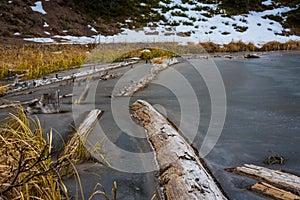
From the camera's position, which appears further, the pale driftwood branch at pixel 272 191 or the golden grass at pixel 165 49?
the golden grass at pixel 165 49

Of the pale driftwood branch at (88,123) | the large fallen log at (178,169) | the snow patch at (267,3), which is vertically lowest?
the large fallen log at (178,169)

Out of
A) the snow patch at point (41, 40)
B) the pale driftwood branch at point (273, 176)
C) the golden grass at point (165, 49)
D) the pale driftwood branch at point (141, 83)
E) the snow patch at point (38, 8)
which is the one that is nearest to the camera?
the pale driftwood branch at point (273, 176)

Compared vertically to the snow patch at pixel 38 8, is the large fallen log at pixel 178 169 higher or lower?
lower

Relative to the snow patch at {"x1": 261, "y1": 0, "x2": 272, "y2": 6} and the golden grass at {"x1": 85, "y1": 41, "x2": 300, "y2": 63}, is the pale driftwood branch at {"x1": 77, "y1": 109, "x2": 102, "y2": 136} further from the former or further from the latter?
the snow patch at {"x1": 261, "y1": 0, "x2": 272, "y2": 6}

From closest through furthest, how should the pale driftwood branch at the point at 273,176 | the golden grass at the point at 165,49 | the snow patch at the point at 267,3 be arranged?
the pale driftwood branch at the point at 273,176 → the golden grass at the point at 165,49 → the snow patch at the point at 267,3

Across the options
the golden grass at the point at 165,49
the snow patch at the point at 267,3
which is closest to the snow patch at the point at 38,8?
the golden grass at the point at 165,49

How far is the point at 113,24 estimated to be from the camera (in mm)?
20719

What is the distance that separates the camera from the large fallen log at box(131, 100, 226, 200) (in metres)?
2.16

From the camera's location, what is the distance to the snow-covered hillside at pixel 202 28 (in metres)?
18.5

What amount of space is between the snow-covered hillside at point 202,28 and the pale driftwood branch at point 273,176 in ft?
45.0

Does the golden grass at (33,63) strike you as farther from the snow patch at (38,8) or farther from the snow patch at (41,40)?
the snow patch at (38,8)

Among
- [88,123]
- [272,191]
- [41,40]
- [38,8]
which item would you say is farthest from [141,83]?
[38,8]

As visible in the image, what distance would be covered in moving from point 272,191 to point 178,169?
0.69 metres

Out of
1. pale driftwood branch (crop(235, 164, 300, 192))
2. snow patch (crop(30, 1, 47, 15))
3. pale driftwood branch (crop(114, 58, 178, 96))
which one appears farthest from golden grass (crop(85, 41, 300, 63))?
pale driftwood branch (crop(235, 164, 300, 192))
